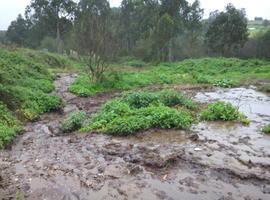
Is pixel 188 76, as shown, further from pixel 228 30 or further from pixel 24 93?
pixel 228 30

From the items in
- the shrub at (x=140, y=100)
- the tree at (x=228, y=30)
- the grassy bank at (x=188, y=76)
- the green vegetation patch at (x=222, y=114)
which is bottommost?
the grassy bank at (x=188, y=76)

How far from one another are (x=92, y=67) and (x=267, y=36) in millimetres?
24565

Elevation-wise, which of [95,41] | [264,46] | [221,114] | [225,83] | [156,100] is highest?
[95,41]

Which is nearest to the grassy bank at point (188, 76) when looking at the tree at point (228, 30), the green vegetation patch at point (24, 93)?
the green vegetation patch at point (24, 93)

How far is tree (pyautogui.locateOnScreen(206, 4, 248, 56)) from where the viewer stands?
34750 mm

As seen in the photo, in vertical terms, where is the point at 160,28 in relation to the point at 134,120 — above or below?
above

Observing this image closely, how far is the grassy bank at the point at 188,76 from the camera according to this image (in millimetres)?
17891

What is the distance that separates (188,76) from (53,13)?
1938 cm

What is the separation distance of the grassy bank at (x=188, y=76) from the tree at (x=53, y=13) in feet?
48.3

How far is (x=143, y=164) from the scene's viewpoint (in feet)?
23.1

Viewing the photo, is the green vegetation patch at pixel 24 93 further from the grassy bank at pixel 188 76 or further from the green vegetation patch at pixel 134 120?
the green vegetation patch at pixel 134 120

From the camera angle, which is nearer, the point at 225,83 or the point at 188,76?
the point at 225,83

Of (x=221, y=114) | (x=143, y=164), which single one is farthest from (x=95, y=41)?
(x=143, y=164)

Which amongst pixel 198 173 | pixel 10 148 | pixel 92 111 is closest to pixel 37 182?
pixel 10 148
